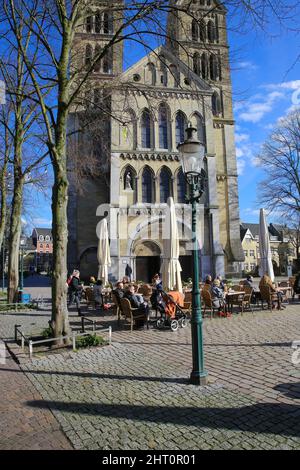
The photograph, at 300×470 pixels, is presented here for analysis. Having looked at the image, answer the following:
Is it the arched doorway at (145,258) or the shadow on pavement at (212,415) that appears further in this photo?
the arched doorway at (145,258)

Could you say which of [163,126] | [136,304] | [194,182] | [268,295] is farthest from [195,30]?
[163,126]

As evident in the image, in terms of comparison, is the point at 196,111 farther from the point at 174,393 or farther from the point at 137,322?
the point at 174,393

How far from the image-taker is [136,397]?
4867mm

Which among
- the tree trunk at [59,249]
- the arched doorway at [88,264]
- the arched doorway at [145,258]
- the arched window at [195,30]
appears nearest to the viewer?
the arched window at [195,30]

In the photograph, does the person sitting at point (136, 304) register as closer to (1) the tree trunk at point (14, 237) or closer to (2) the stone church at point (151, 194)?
(1) the tree trunk at point (14, 237)

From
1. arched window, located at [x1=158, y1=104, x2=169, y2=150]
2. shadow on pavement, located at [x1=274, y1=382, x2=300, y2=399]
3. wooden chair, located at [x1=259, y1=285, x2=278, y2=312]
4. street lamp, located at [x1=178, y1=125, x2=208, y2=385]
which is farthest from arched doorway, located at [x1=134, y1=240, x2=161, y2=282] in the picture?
Answer: shadow on pavement, located at [x1=274, y1=382, x2=300, y2=399]

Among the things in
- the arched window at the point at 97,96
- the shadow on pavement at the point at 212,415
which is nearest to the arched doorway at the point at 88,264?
the arched window at the point at 97,96

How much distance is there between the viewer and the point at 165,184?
27734 millimetres

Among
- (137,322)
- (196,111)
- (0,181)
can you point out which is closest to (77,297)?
(137,322)

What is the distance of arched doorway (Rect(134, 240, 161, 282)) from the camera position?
26.8 m

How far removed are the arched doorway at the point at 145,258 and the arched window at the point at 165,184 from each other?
3.74 metres

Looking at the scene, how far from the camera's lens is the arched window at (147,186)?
27297 mm

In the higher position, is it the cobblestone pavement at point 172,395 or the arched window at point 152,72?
the arched window at point 152,72

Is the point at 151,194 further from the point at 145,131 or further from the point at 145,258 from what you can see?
the point at 145,131
